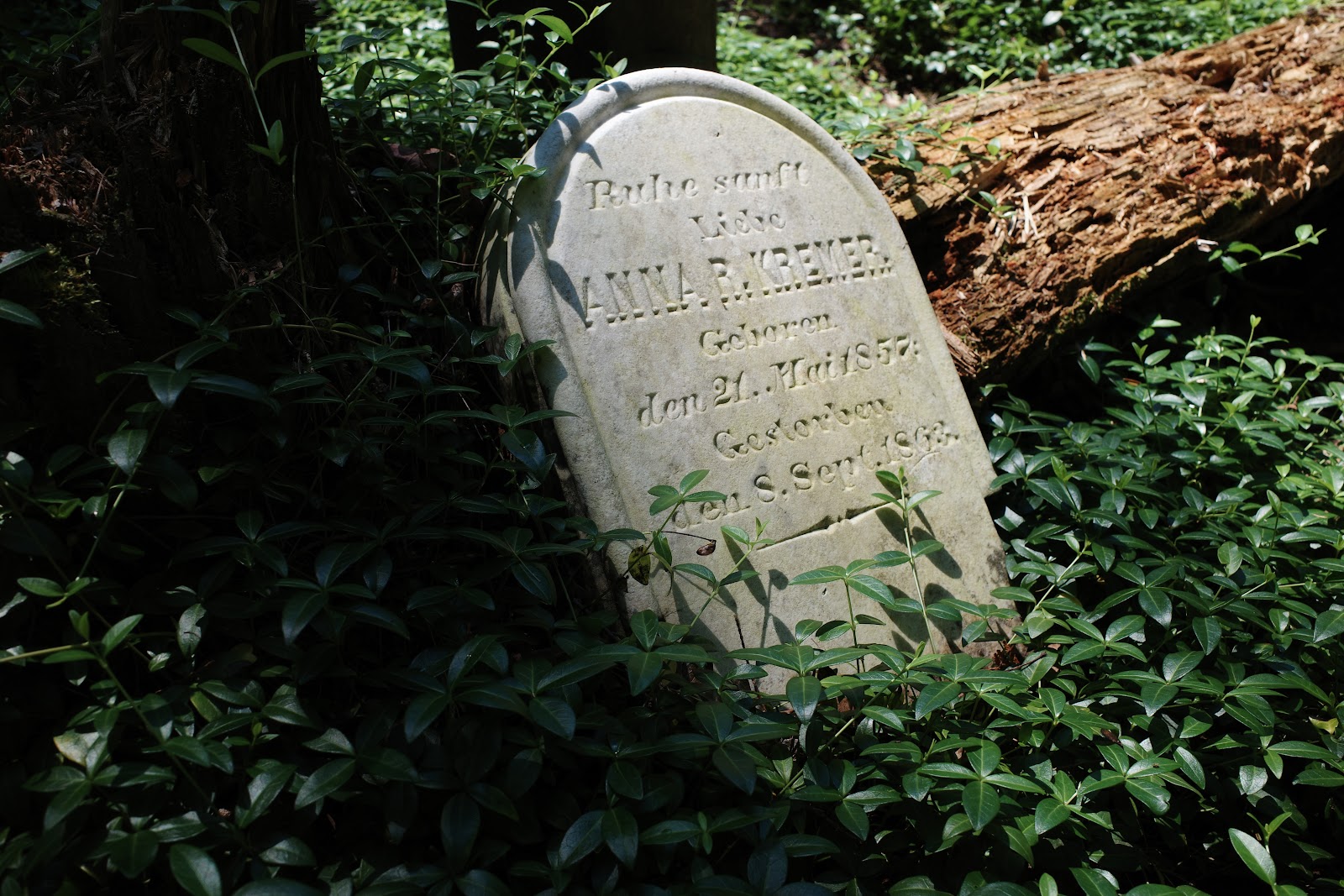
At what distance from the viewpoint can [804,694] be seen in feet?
5.85

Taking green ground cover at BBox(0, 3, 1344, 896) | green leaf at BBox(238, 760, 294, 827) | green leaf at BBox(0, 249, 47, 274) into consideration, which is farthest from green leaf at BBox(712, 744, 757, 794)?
green leaf at BBox(0, 249, 47, 274)

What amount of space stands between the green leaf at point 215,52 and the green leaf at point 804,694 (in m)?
1.53

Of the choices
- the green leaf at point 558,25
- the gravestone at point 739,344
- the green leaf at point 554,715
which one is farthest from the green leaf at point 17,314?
the green leaf at point 558,25

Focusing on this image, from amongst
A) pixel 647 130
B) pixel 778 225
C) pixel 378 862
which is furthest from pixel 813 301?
pixel 378 862

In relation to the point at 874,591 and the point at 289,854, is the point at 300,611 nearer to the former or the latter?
the point at 289,854

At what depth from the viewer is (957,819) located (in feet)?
5.71

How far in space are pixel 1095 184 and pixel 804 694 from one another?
2417 millimetres

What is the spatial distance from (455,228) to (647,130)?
533 mm

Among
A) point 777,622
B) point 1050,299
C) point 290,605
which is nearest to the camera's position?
point 290,605

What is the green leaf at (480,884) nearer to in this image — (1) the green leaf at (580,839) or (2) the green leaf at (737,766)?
(1) the green leaf at (580,839)

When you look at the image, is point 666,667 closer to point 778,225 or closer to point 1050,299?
point 778,225

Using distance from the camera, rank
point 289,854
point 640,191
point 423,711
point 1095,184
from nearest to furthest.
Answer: point 289,854, point 423,711, point 640,191, point 1095,184

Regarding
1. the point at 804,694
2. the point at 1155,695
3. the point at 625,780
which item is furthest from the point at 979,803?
the point at 625,780

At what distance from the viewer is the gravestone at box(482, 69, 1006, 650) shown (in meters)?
2.23
